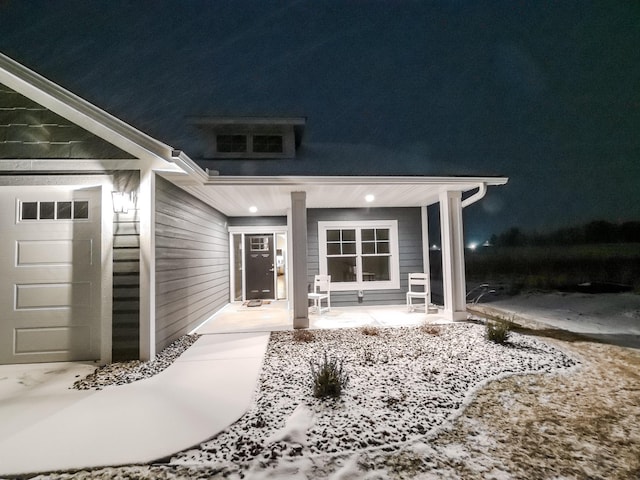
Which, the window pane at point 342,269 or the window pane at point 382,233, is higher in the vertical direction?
the window pane at point 382,233

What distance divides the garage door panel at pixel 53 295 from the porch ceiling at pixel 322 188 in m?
1.69

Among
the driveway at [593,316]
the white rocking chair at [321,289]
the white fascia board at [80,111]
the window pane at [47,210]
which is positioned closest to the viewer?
the white fascia board at [80,111]

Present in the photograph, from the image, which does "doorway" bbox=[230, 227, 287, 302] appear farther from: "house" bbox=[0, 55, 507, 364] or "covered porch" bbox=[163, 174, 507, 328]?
"house" bbox=[0, 55, 507, 364]

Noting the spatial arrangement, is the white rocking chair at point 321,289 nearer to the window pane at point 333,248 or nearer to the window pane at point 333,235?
the window pane at point 333,248

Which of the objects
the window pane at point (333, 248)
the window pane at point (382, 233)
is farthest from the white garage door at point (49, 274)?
the window pane at point (382, 233)

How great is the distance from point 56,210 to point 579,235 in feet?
97.9

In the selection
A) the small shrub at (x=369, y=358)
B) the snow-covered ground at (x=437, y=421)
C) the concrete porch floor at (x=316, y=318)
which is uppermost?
the concrete porch floor at (x=316, y=318)

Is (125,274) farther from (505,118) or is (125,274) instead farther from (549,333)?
(505,118)

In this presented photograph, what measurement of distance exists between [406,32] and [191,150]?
106ft

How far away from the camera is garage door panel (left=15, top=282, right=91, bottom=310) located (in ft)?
11.5

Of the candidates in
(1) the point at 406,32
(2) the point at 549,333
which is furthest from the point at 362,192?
(1) the point at 406,32

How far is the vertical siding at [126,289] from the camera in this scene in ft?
11.5

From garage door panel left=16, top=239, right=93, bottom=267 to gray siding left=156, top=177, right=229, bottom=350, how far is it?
0.79 metres

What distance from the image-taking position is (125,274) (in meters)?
3.51
